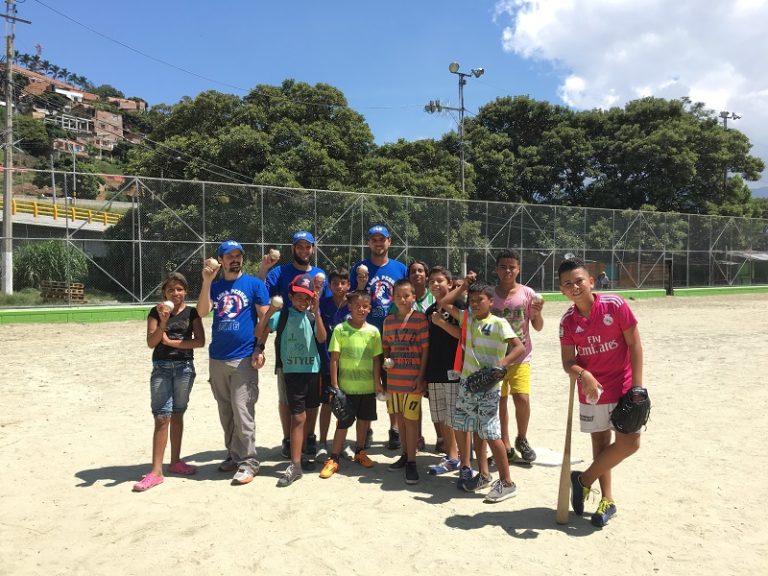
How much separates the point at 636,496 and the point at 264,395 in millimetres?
4470

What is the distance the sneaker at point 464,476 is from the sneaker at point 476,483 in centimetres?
2

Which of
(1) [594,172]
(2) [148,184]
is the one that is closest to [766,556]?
(2) [148,184]

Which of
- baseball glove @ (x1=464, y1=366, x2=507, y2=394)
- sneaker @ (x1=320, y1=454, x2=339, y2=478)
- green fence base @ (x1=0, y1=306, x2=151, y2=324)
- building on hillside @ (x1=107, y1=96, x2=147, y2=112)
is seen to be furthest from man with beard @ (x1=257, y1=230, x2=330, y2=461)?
building on hillside @ (x1=107, y1=96, x2=147, y2=112)

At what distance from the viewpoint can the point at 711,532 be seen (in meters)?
3.33

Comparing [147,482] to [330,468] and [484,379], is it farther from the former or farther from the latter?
[484,379]

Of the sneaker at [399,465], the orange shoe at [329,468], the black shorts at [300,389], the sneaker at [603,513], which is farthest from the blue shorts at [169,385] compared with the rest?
the sneaker at [603,513]

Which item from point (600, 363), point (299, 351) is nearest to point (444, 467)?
point (299, 351)

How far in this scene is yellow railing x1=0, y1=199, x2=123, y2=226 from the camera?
14633mm

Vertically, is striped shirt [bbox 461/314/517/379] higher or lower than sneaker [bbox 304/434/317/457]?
higher

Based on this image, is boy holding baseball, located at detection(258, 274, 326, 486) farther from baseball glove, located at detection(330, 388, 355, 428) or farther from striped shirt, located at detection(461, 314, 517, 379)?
striped shirt, located at detection(461, 314, 517, 379)

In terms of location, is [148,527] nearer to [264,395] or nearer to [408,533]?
[408,533]

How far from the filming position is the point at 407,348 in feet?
14.0

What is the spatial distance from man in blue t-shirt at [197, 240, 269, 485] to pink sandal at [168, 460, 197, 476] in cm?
35

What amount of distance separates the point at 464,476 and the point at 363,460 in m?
0.91
